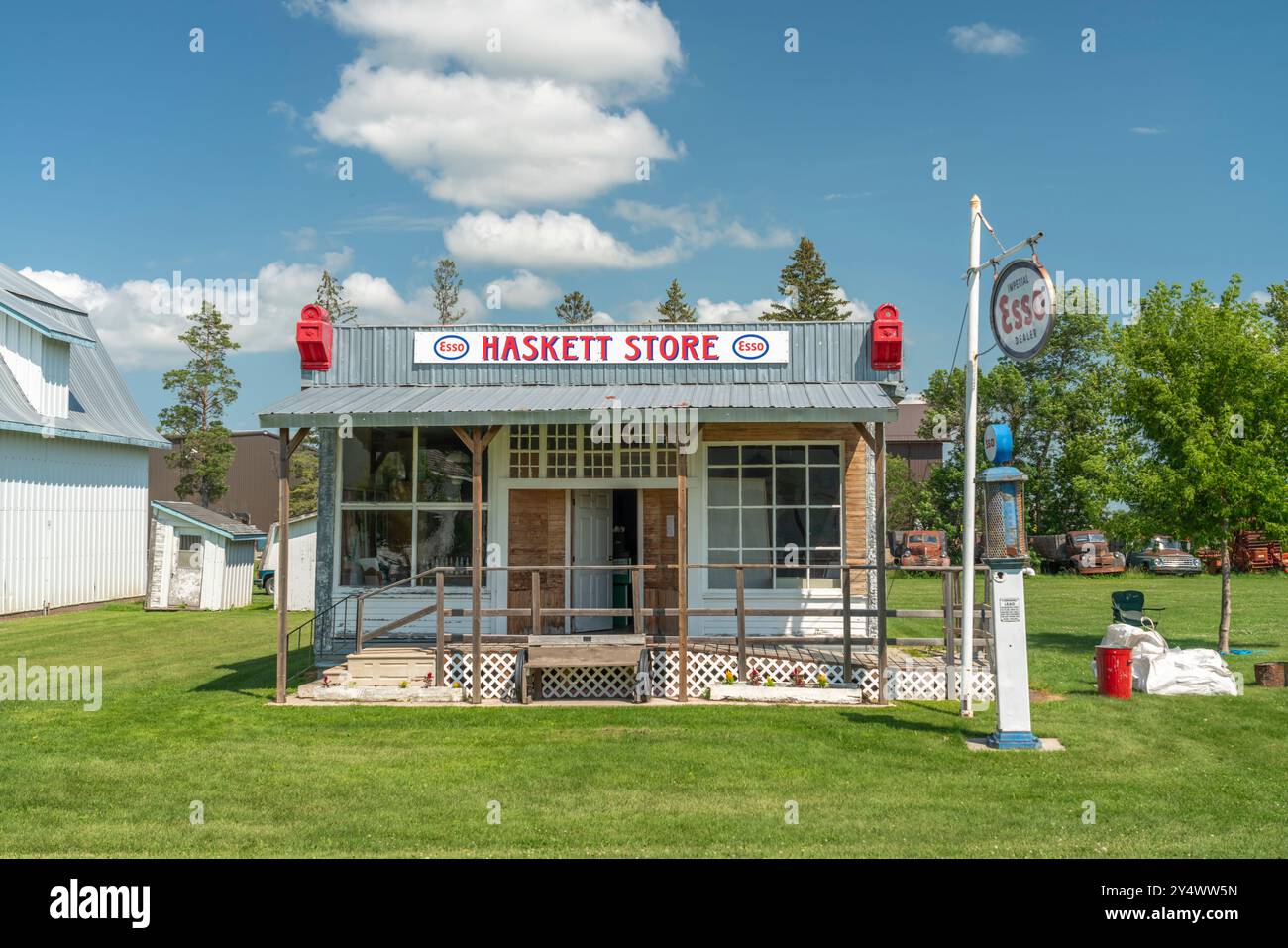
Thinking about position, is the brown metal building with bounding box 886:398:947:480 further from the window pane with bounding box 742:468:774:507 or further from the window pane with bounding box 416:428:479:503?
the window pane with bounding box 416:428:479:503

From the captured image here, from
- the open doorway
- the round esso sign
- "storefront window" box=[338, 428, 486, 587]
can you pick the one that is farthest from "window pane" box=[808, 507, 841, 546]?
"storefront window" box=[338, 428, 486, 587]

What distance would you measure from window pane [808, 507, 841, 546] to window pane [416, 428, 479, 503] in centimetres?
458

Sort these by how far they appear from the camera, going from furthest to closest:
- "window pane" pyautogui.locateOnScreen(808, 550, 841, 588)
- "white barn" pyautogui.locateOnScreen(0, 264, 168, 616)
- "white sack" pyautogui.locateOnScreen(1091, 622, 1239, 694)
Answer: "white barn" pyautogui.locateOnScreen(0, 264, 168, 616)
"window pane" pyautogui.locateOnScreen(808, 550, 841, 588)
"white sack" pyautogui.locateOnScreen(1091, 622, 1239, 694)

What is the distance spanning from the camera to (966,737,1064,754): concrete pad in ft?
31.3

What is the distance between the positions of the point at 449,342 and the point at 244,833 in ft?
29.4

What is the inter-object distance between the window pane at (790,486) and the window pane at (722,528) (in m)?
0.65

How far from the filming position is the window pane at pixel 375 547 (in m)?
14.6

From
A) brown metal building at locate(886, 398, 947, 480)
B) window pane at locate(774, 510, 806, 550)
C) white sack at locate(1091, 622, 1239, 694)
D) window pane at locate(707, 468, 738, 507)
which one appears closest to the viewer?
white sack at locate(1091, 622, 1239, 694)

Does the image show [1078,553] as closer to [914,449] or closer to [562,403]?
[914,449]

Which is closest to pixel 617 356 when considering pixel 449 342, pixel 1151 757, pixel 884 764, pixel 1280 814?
pixel 449 342

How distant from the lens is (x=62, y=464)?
2494 centimetres

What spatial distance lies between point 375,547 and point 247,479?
33.4 meters

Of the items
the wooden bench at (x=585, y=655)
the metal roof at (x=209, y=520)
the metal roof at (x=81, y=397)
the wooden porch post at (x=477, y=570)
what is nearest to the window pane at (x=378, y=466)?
the wooden porch post at (x=477, y=570)
